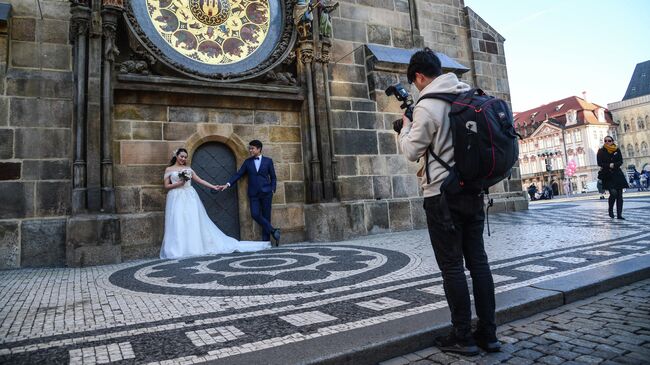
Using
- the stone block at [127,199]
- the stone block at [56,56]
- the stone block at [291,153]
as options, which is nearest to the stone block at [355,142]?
the stone block at [291,153]

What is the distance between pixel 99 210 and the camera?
6.50 meters

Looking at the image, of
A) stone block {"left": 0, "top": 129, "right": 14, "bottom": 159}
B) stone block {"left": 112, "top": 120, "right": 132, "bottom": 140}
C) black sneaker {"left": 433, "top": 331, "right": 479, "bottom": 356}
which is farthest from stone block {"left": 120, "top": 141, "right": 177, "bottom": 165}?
Answer: black sneaker {"left": 433, "top": 331, "right": 479, "bottom": 356}

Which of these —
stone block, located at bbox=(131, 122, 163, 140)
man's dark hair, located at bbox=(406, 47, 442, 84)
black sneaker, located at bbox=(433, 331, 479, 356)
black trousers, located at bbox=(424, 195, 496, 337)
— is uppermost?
stone block, located at bbox=(131, 122, 163, 140)

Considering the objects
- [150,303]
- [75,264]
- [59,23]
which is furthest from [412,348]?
[59,23]

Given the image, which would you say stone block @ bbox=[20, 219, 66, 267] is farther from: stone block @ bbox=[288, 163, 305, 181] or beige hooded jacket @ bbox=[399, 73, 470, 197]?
beige hooded jacket @ bbox=[399, 73, 470, 197]

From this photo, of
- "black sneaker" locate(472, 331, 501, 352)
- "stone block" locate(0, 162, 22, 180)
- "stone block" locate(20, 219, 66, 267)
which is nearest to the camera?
"black sneaker" locate(472, 331, 501, 352)

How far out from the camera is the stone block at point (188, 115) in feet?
25.7

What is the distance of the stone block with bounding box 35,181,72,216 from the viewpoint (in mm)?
6590

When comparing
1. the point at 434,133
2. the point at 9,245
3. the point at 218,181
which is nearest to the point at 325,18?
the point at 218,181

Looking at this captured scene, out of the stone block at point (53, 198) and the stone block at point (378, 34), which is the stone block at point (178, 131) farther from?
the stone block at point (378, 34)

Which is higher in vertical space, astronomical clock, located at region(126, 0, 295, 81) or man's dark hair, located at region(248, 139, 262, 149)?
astronomical clock, located at region(126, 0, 295, 81)

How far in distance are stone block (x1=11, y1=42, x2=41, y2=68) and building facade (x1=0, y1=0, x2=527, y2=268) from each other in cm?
2

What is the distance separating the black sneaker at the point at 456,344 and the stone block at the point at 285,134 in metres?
6.73

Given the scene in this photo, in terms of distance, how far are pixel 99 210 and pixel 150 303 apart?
367 cm
